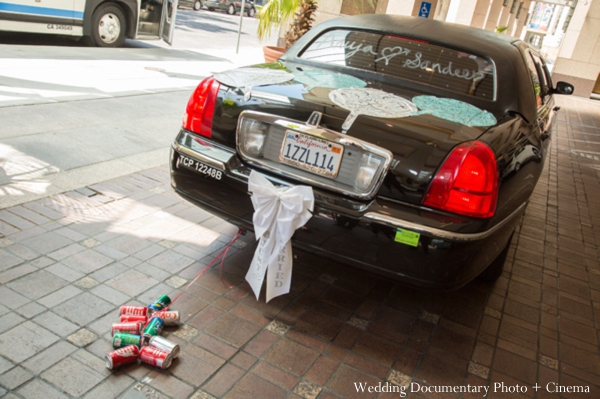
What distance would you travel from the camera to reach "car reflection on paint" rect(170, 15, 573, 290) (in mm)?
2551

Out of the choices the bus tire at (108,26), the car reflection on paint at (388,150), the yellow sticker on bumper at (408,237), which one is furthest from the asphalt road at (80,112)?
the yellow sticker on bumper at (408,237)

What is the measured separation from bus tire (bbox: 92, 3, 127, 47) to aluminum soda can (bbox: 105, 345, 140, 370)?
9.48m

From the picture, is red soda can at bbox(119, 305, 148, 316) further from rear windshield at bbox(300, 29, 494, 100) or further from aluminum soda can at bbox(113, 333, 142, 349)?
rear windshield at bbox(300, 29, 494, 100)

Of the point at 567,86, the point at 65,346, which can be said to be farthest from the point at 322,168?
the point at 567,86

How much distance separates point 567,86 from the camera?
5.48m

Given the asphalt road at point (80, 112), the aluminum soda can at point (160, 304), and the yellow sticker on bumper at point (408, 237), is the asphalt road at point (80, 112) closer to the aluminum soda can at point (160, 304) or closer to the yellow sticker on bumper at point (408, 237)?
the aluminum soda can at point (160, 304)

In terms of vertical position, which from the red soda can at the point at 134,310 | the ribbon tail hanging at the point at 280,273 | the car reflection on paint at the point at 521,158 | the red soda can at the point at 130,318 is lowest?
the red soda can at the point at 130,318

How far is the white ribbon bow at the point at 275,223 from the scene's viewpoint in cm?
269

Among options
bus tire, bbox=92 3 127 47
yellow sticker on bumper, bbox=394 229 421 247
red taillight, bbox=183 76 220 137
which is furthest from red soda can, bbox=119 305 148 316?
bus tire, bbox=92 3 127 47

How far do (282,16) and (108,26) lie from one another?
12.9 feet

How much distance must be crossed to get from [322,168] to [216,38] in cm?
1553

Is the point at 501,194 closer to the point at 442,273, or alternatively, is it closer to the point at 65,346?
the point at 442,273

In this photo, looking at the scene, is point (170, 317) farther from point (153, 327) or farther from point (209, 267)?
point (209, 267)

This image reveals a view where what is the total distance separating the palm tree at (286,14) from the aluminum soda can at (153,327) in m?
6.73
